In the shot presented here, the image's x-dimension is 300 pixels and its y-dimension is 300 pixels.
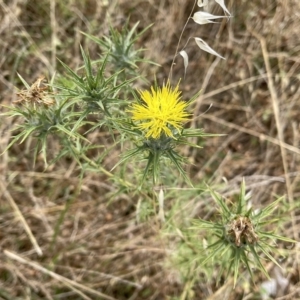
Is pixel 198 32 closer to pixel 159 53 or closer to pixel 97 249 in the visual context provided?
pixel 159 53

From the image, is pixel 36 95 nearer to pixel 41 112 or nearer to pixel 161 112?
pixel 41 112

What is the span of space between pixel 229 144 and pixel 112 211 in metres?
1.00

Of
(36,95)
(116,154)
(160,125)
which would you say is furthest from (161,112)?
(116,154)

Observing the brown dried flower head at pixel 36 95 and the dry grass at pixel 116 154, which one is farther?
the dry grass at pixel 116 154

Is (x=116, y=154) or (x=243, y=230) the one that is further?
(x=116, y=154)

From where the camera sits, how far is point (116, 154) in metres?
3.13

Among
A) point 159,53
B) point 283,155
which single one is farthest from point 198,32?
point 283,155

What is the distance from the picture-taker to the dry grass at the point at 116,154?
3029 millimetres

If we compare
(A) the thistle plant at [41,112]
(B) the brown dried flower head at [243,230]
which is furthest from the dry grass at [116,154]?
(A) the thistle plant at [41,112]

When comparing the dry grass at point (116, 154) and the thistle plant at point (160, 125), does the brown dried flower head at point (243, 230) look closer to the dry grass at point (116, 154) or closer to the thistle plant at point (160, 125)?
the thistle plant at point (160, 125)

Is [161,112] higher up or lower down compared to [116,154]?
lower down

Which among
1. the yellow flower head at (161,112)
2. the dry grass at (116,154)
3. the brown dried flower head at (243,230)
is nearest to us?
the yellow flower head at (161,112)

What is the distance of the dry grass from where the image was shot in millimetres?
3029

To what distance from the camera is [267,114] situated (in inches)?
128
